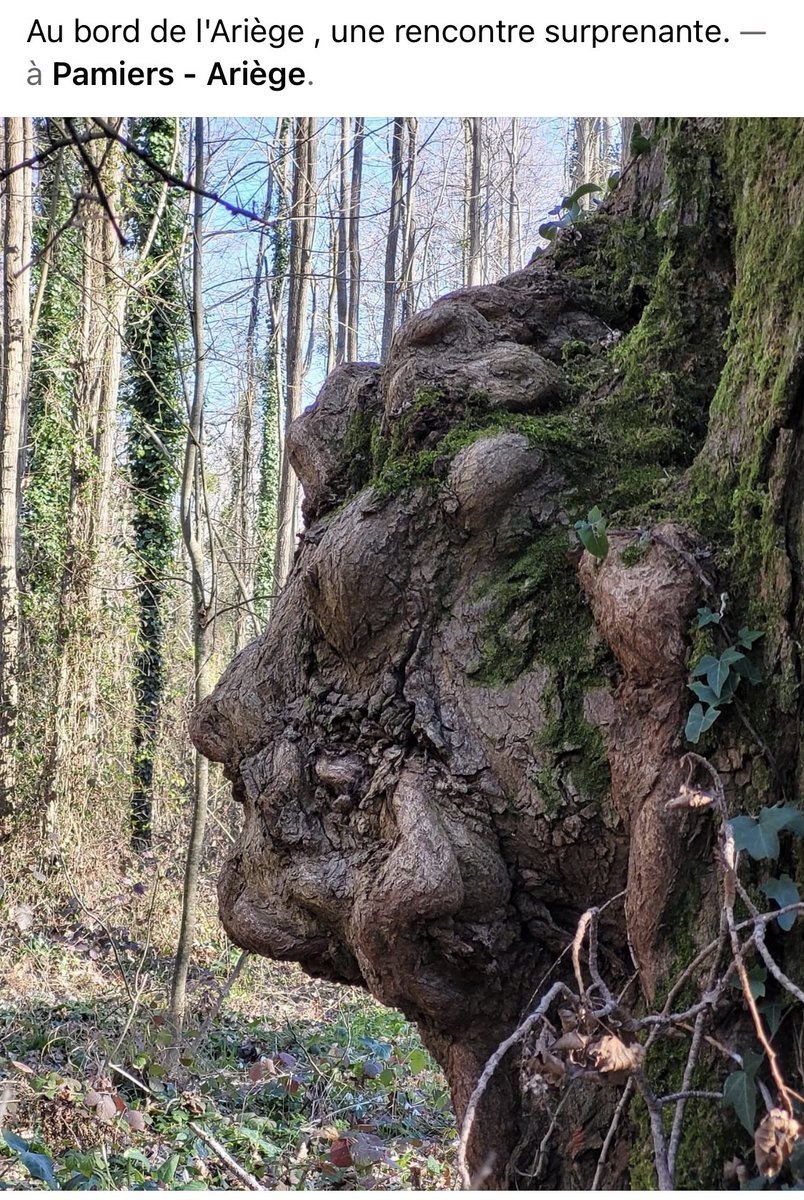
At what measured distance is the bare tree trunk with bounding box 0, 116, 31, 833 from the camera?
356 inches

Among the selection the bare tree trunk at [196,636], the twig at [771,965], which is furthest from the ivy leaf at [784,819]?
the bare tree trunk at [196,636]

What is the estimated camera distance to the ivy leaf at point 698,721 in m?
1.96

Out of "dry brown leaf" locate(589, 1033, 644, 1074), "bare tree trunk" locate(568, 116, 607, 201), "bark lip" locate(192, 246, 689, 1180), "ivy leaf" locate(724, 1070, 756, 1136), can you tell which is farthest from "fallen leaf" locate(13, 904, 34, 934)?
"bare tree trunk" locate(568, 116, 607, 201)

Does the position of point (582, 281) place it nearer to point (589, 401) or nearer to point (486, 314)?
point (486, 314)

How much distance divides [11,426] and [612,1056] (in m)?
8.94

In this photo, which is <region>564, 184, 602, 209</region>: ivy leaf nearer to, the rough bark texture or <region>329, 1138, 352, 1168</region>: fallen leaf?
the rough bark texture

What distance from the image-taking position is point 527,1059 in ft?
5.35

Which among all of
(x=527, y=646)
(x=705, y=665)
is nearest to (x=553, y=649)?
(x=527, y=646)

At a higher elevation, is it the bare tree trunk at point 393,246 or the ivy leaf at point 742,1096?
the bare tree trunk at point 393,246

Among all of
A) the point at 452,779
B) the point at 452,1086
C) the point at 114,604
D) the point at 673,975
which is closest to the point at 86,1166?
the point at 452,1086

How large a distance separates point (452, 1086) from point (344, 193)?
14.1 meters

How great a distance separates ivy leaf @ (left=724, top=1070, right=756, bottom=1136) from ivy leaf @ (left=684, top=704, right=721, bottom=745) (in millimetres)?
632

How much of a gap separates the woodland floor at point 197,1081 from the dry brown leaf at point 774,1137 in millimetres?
2063

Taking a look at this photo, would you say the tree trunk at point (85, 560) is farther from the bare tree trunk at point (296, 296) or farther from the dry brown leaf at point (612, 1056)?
the dry brown leaf at point (612, 1056)
